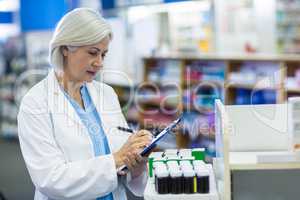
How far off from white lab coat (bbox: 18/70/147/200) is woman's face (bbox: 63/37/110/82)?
0.10 metres

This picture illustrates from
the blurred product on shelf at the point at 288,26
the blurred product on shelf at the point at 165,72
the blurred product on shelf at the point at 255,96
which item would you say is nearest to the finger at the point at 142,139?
the blurred product on shelf at the point at 255,96

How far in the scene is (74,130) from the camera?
6.90 feet

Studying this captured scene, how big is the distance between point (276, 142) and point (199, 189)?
1.92 feet

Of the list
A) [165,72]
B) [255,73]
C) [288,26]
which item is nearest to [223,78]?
[255,73]

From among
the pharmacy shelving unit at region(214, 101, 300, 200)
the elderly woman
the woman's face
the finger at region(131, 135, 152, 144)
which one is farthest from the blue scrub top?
the pharmacy shelving unit at region(214, 101, 300, 200)

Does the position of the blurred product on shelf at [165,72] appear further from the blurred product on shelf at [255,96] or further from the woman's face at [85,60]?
the woman's face at [85,60]

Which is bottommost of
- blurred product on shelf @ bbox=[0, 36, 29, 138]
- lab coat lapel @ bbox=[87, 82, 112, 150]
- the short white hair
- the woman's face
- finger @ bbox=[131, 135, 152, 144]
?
blurred product on shelf @ bbox=[0, 36, 29, 138]

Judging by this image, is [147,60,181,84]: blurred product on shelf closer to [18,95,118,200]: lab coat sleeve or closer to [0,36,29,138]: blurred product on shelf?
[0,36,29,138]: blurred product on shelf

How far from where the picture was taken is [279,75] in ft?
17.3

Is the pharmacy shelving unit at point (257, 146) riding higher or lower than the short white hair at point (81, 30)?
lower

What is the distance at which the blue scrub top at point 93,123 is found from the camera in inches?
85.5

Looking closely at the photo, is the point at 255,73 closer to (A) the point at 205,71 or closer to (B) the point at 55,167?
(A) the point at 205,71

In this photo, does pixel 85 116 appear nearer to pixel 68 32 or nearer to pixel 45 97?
pixel 45 97

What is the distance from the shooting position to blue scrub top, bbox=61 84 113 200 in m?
2.17
